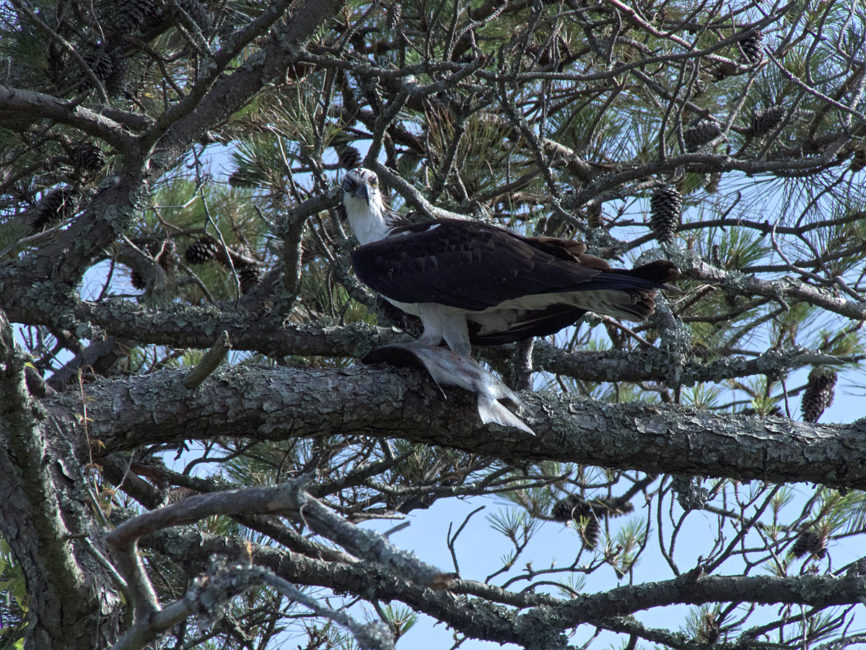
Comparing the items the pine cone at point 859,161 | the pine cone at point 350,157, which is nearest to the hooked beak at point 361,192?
the pine cone at point 350,157

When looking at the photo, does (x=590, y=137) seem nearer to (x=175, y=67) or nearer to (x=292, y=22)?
(x=292, y=22)

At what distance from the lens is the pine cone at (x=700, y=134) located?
4.79 m

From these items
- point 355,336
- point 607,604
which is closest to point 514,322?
point 355,336

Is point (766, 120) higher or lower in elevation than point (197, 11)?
lower

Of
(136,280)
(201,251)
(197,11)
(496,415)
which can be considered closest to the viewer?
(496,415)

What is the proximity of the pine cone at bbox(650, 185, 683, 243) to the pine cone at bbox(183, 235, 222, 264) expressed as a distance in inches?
101

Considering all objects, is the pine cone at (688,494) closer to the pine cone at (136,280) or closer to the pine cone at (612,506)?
the pine cone at (612,506)

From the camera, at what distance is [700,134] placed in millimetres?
4816

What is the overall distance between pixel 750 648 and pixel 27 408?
276 cm

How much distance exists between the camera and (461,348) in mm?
3627

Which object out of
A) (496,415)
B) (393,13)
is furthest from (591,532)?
(393,13)

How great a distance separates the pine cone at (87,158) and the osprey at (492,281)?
64.5 inches

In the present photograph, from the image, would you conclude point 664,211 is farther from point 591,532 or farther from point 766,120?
point 591,532

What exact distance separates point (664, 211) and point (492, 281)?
1.16 meters
